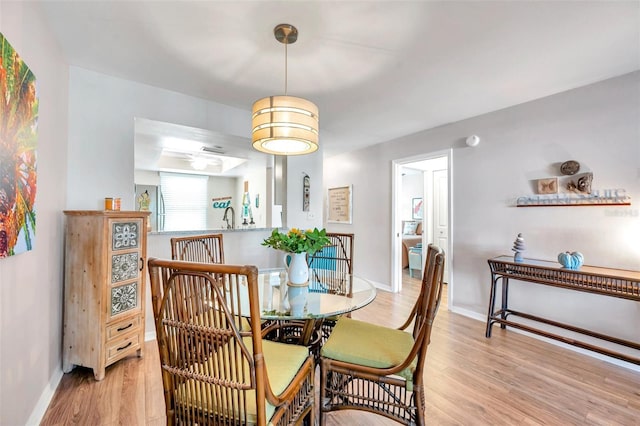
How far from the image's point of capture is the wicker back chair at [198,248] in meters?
2.08

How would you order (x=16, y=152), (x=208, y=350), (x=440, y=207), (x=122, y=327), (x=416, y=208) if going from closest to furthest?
(x=208, y=350) → (x=16, y=152) → (x=122, y=327) → (x=440, y=207) → (x=416, y=208)

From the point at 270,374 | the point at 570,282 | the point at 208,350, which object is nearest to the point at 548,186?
the point at 570,282

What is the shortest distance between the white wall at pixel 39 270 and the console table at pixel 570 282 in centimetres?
350

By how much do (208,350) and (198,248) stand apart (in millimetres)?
1427

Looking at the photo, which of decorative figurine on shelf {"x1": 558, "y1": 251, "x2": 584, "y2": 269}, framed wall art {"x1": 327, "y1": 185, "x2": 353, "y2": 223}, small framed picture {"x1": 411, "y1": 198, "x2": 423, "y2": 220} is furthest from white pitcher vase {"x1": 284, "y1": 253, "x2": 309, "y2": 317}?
small framed picture {"x1": 411, "y1": 198, "x2": 423, "y2": 220}

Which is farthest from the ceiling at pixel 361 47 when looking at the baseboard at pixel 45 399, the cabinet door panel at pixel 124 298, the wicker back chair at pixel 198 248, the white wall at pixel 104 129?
the baseboard at pixel 45 399

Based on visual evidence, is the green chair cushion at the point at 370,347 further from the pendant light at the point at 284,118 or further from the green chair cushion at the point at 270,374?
the pendant light at the point at 284,118

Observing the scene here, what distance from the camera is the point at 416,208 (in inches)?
249

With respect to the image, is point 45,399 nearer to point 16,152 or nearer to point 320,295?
point 16,152

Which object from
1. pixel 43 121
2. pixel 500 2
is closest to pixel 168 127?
pixel 43 121

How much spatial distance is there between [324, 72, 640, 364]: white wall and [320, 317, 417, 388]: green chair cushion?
2104 mm

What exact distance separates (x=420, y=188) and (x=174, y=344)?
5.94 meters

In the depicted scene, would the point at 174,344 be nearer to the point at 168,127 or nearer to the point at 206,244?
the point at 206,244

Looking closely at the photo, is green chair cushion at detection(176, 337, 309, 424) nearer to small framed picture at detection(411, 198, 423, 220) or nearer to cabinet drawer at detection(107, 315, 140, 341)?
cabinet drawer at detection(107, 315, 140, 341)
